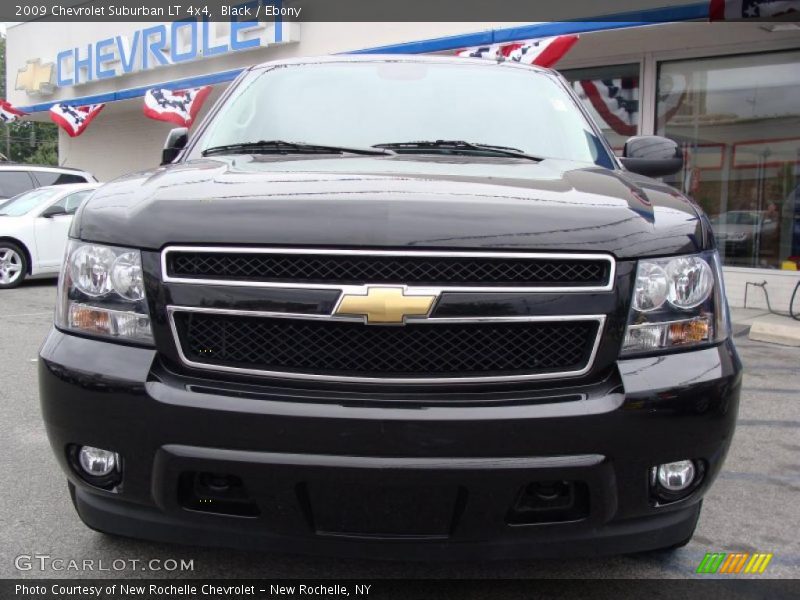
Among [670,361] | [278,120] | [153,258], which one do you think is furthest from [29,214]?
[670,361]

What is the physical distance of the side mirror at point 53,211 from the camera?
11172 millimetres

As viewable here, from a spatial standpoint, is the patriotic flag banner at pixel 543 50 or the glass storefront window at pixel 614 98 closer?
the patriotic flag banner at pixel 543 50

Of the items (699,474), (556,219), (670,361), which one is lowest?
(699,474)

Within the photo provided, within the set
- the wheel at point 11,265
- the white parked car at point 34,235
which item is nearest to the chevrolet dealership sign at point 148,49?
the white parked car at point 34,235

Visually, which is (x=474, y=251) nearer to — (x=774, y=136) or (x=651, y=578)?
(x=651, y=578)

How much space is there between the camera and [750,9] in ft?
A: 25.8

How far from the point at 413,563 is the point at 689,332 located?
1.19 meters

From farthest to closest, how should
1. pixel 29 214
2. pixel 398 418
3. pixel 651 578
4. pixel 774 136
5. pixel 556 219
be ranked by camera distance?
pixel 29 214
pixel 774 136
pixel 651 578
pixel 556 219
pixel 398 418

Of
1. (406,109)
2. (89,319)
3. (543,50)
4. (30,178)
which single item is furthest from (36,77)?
(89,319)

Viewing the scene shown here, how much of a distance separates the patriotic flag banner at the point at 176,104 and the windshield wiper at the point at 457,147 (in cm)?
1223

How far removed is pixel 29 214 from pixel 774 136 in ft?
Answer: 33.8

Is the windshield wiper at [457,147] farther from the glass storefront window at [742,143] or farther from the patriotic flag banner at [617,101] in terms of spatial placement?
the patriotic flag banner at [617,101]

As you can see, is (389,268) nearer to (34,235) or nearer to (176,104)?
(34,235)

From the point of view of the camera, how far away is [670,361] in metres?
2.04
